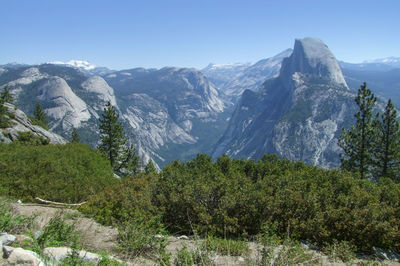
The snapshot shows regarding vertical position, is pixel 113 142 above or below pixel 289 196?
below

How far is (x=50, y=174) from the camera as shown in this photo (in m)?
16.6

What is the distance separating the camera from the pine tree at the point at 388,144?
31.8 m

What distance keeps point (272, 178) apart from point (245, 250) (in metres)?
6.10

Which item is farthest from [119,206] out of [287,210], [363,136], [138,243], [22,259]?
[363,136]

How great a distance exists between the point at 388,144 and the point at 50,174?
120 ft

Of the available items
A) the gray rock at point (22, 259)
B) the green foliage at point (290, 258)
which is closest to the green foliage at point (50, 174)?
the gray rock at point (22, 259)

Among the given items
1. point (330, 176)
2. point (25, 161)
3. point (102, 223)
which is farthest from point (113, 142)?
point (330, 176)

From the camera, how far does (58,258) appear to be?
598cm

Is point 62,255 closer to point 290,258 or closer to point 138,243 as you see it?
point 138,243

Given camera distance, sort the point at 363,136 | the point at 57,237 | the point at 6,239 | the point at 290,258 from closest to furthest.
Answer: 1. the point at 6,239
2. the point at 290,258
3. the point at 57,237
4. the point at 363,136

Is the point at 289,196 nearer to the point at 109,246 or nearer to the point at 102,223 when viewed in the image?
the point at 109,246

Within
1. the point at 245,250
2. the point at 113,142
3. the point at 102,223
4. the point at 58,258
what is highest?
the point at 58,258

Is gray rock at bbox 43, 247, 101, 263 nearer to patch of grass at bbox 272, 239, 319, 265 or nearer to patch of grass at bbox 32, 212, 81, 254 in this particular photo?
patch of grass at bbox 32, 212, 81, 254

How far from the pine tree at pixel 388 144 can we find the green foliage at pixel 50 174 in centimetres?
3222
